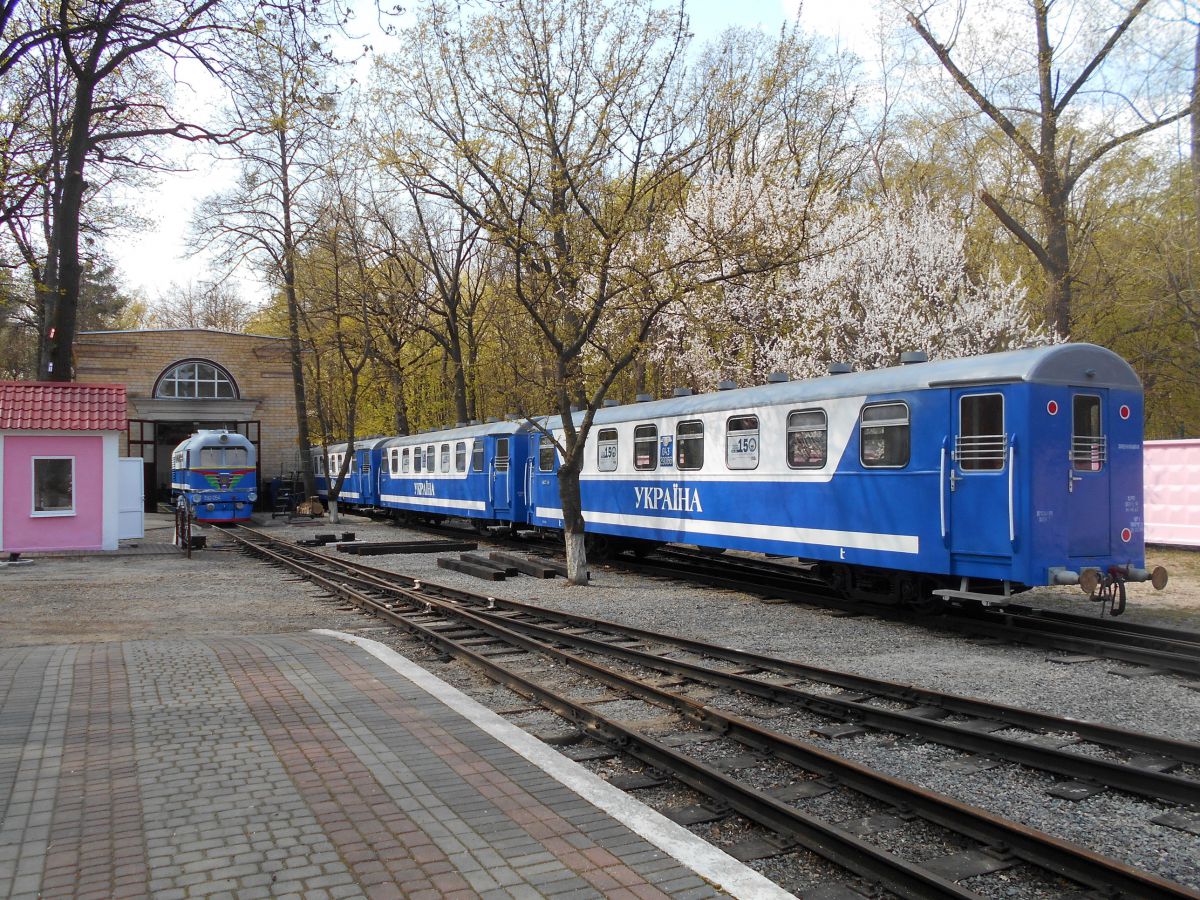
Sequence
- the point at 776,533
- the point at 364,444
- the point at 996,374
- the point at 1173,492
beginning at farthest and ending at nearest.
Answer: the point at 364,444, the point at 1173,492, the point at 776,533, the point at 996,374

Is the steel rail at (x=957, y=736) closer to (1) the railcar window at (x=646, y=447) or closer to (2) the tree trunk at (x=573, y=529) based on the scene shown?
(2) the tree trunk at (x=573, y=529)

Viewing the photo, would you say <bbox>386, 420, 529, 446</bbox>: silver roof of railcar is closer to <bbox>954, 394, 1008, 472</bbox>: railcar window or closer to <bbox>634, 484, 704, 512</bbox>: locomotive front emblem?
<bbox>634, 484, 704, 512</bbox>: locomotive front emblem

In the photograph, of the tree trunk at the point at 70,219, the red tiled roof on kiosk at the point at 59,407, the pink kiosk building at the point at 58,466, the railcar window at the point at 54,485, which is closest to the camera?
the tree trunk at the point at 70,219

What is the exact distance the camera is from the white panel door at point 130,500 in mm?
22234

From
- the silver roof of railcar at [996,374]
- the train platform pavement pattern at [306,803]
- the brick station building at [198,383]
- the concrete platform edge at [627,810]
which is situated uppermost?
the brick station building at [198,383]

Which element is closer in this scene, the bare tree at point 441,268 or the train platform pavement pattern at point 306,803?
the train platform pavement pattern at point 306,803

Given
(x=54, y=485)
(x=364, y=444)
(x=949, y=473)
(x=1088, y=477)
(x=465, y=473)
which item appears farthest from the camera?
(x=364, y=444)

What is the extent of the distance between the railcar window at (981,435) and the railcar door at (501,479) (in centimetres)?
1373

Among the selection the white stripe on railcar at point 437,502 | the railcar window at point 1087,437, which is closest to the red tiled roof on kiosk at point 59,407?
the white stripe on railcar at point 437,502

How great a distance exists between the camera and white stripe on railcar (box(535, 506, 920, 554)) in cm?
1133

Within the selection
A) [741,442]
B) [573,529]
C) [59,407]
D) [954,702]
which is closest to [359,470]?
[59,407]

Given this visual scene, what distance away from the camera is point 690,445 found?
15.7 meters

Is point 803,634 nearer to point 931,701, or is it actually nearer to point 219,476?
point 931,701

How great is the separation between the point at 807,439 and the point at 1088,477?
3.60m
